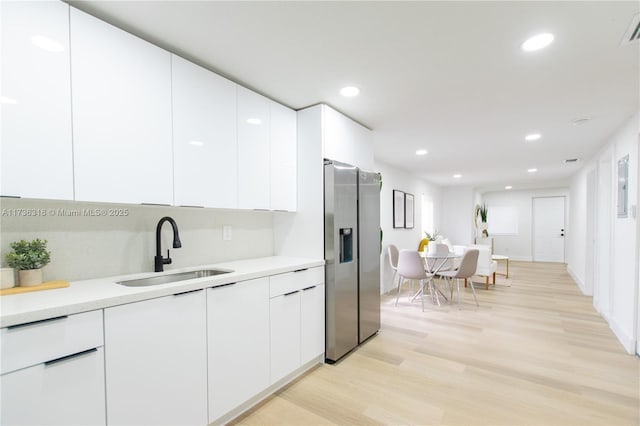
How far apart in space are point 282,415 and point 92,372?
1181 mm

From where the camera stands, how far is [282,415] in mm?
1952

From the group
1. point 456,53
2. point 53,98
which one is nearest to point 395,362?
point 456,53

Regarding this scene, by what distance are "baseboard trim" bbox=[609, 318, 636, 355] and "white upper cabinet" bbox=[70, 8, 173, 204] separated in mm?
4192

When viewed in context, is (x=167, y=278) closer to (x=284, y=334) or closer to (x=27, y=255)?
(x=27, y=255)

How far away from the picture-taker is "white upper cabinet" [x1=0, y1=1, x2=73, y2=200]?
4.12ft

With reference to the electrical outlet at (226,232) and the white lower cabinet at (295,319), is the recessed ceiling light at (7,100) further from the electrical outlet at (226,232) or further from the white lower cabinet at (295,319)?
the white lower cabinet at (295,319)

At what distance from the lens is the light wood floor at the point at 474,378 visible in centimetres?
195

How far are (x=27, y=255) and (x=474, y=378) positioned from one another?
304 centimetres

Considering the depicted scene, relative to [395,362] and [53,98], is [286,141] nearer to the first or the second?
[53,98]

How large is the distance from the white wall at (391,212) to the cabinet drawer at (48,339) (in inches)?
175

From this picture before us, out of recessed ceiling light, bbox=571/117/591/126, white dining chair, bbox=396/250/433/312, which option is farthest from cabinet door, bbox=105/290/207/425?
recessed ceiling light, bbox=571/117/591/126

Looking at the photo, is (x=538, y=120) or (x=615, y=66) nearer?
(x=615, y=66)

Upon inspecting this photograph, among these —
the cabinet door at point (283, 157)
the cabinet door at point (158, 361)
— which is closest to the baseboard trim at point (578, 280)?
the cabinet door at point (283, 157)

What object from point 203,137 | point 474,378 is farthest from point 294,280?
point 474,378
